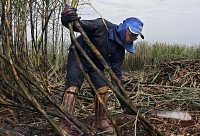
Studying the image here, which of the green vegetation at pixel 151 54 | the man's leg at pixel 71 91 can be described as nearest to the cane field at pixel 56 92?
the man's leg at pixel 71 91

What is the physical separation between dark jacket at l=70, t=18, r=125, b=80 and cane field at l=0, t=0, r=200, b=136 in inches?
15.3

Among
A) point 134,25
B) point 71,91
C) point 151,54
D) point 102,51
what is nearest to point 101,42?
point 102,51

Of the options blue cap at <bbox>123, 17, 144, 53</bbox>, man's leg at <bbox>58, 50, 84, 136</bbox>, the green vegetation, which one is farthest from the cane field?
the green vegetation

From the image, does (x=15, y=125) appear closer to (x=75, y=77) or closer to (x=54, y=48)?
(x=75, y=77)

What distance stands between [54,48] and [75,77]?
3530mm

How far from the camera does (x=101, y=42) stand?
129 inches

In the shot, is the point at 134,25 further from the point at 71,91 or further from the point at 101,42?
the point at 71,91

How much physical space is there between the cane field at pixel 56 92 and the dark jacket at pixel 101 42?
388mm

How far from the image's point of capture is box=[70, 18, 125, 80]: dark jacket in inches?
122

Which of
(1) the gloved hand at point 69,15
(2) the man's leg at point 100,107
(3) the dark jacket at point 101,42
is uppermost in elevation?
(1) the gloved hand at point 69,15

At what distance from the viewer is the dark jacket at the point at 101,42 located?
3.11m

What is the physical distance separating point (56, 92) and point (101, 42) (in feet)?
5.98

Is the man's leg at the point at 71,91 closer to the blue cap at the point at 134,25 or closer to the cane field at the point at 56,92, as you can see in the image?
the cane field at the point at 56,92

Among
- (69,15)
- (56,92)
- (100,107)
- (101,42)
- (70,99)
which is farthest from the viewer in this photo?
(56,92)
